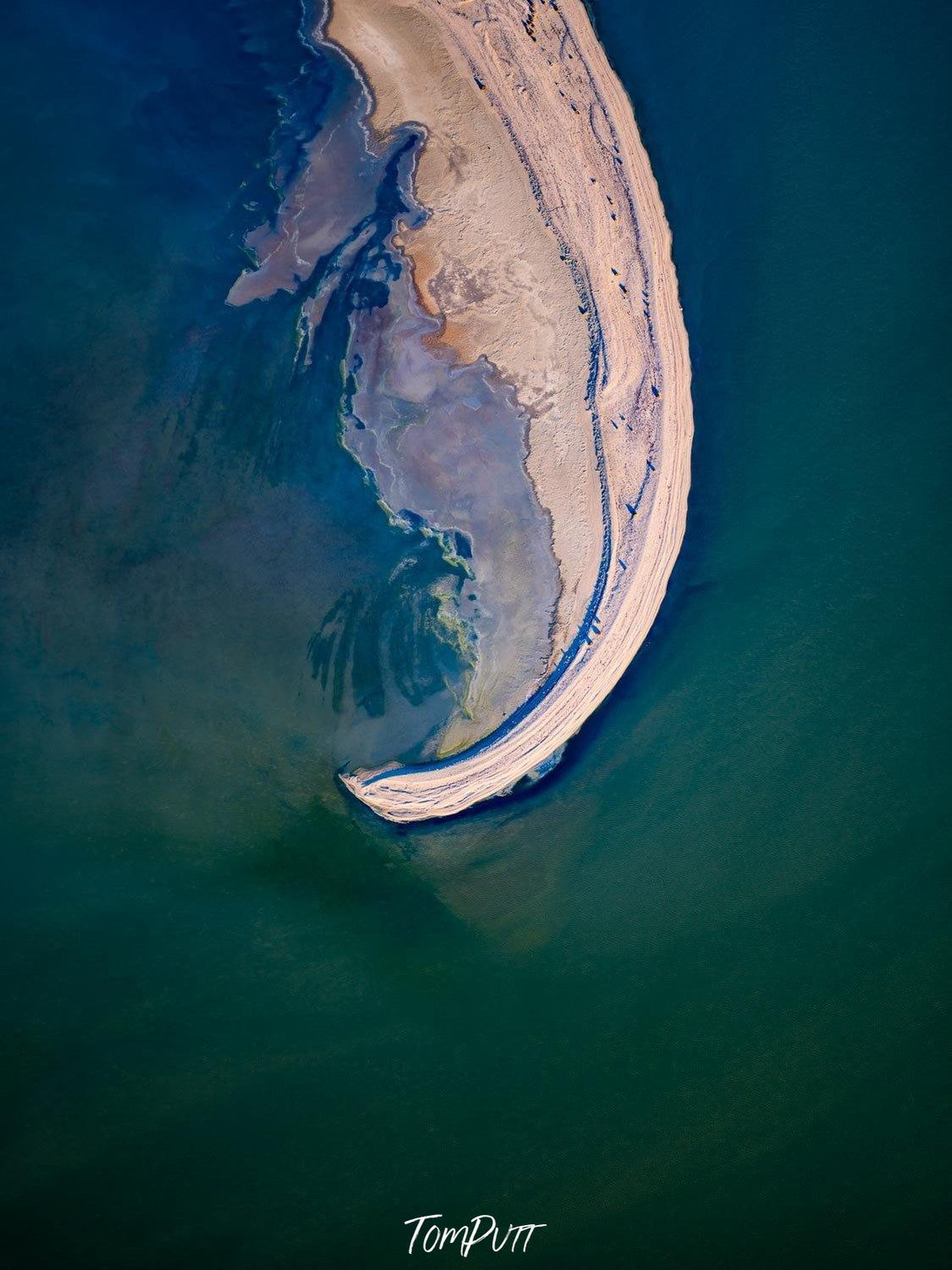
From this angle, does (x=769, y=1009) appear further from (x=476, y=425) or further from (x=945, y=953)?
(x=476, y=425)

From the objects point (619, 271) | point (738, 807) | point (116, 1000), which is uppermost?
point (619, 271)

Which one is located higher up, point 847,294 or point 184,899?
point 847,294

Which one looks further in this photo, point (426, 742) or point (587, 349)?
point (426, 742)

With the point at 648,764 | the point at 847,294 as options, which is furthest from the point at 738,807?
the point at 847,294

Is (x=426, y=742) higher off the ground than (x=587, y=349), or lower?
lower
